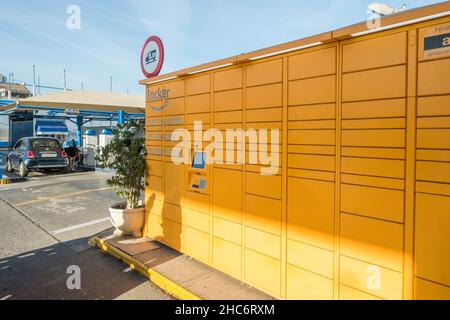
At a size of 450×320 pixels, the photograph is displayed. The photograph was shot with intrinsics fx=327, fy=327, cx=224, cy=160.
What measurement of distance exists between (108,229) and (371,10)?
5.37 metres

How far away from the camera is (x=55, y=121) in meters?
29.2

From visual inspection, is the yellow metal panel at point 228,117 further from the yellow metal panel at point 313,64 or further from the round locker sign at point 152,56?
the round locker sign at point 152,56

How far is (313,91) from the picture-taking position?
310cm

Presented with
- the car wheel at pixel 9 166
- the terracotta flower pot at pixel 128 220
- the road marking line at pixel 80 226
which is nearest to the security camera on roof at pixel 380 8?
the terracotta flower pot at pixel 128 220

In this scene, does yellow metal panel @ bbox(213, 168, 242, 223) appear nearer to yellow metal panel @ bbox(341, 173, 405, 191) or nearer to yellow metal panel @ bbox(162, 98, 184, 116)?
yellow metal panel @ bbox(162, 98, 184, 116)

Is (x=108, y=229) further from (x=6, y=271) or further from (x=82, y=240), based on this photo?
(x=6, y=271)

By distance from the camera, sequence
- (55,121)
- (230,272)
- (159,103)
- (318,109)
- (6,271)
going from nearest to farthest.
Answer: (318,109)
(230,272)
(6,271)
(159,103)
(55,121)

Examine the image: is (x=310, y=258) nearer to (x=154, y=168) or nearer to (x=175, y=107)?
(x=175, y=107)

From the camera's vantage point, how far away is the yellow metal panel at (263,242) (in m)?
3.48

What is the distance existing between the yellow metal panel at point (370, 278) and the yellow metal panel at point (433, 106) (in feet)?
4.17

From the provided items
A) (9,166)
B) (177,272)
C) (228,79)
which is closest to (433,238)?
(228,79)

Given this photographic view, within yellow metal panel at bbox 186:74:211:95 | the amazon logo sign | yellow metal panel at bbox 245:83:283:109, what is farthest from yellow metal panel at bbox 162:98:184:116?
yellow metal panel at bbox 245:83:283:109
